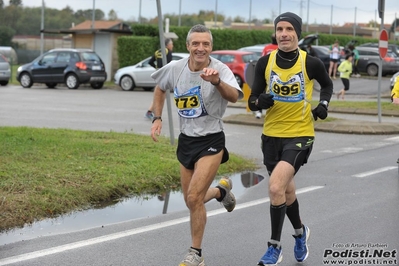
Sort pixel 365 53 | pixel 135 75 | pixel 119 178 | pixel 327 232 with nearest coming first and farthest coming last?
pixel 327 232 < pixel 119 178 < pixel 135 75 < pixel 365 53

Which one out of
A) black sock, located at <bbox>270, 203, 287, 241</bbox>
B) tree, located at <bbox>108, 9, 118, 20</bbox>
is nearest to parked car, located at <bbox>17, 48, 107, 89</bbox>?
tree, located at <bbox>108, 9, 118, 20</bbox>

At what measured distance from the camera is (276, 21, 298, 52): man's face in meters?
6.48

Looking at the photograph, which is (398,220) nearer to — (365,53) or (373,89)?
(373,89)

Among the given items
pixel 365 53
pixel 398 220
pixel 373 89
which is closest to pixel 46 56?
pixel 373 89

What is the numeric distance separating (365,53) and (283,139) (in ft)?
121

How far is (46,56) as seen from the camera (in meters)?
33.2

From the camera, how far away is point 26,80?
33312mm

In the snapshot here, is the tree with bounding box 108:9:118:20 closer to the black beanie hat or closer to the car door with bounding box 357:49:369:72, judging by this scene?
the car door with bounding box 357:49:369:72

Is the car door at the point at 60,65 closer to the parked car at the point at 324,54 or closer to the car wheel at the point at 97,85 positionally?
the car wheel at the point at 97,85

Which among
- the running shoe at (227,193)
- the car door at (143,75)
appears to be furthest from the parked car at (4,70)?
the running shoe at (227,193)

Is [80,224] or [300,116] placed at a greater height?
[300,116]

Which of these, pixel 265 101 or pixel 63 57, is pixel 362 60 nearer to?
pixel 63 57

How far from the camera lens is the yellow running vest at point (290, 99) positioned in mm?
→ 6531

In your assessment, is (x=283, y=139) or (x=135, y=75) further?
(x=135, y=75)
